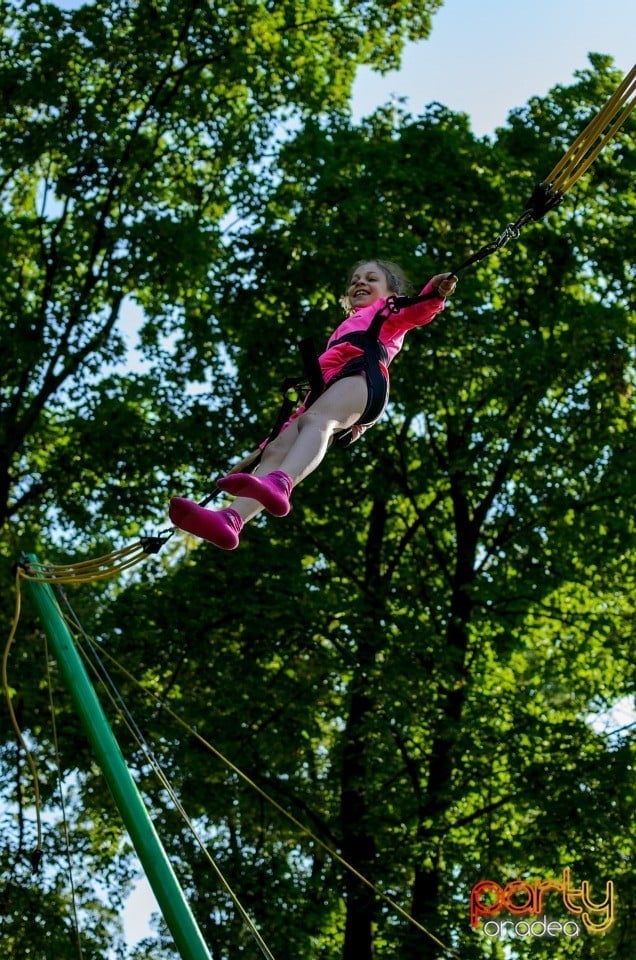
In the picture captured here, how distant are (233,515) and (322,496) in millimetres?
8234

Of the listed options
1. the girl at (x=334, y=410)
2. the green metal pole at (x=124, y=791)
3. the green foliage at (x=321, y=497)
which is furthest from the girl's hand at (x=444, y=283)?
the green foliage at (x=321, y=497)

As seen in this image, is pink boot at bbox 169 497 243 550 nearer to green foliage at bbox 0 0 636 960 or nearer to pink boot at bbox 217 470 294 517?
pink boot at bbox 217 470 294 517

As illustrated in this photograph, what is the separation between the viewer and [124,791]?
6141mm

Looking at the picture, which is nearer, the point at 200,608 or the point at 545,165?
the point at 200,608

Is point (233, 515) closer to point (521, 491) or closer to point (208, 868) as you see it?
point (208, 868)

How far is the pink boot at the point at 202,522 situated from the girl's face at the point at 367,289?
1494 mm

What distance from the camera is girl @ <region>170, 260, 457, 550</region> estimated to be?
13.6 feet

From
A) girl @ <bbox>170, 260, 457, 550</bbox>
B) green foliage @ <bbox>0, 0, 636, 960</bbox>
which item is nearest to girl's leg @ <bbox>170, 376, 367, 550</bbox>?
girl @ <bbox>170, 260, 457, 550</bbox>

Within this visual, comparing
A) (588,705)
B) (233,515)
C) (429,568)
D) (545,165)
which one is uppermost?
(545,165)

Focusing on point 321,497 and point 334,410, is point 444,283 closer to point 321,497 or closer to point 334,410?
point 334,410

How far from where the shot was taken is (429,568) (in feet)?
43.6

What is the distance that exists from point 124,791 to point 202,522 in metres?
2.52

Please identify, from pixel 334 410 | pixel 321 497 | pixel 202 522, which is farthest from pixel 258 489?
pixel 321 497

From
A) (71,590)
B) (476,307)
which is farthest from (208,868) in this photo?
(476,307)
